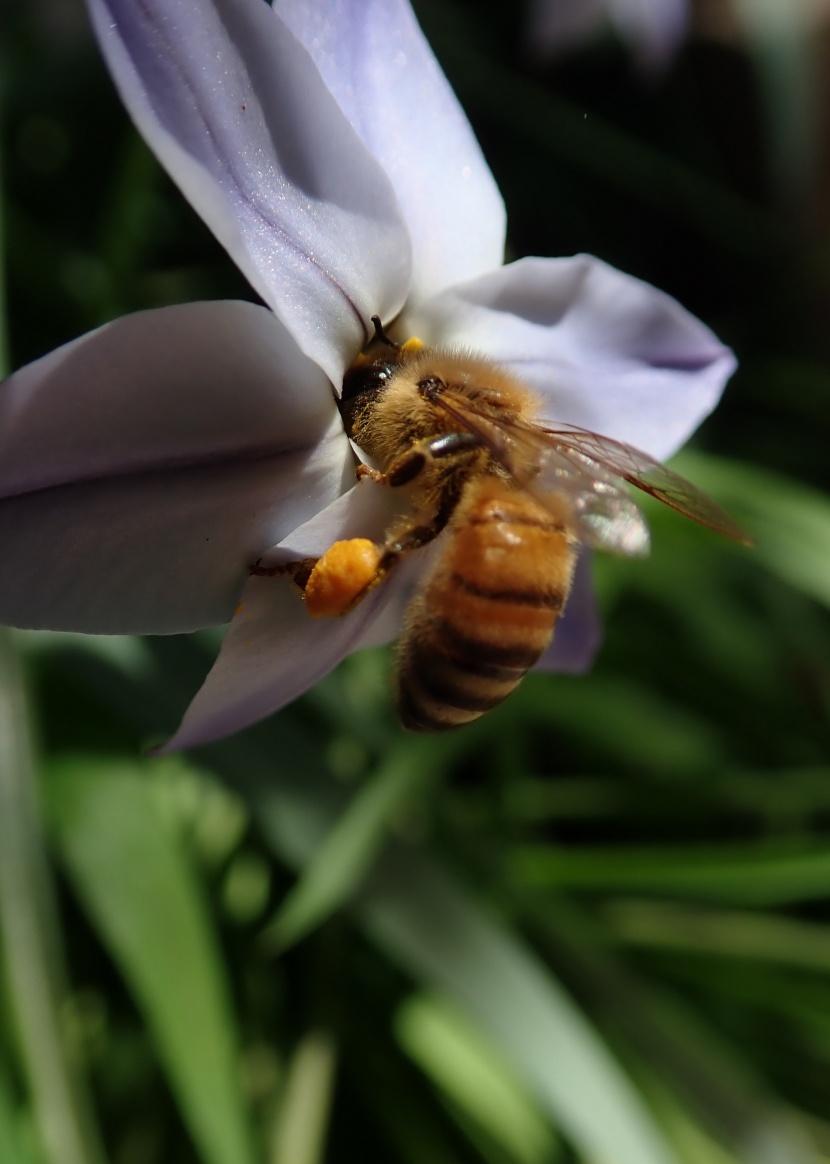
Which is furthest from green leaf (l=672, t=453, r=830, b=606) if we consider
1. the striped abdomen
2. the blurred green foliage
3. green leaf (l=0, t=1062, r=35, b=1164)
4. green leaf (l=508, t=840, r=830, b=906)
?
green leaf (l=0, t=1062, r=35, b=1164)

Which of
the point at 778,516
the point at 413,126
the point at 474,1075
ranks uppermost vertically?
the point at 413,126

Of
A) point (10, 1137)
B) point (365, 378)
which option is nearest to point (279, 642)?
point (365, 378)

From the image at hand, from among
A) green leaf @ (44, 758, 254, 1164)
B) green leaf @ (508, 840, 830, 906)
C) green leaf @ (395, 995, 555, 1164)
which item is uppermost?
green leaf @ (44, 758, 254, 1164)

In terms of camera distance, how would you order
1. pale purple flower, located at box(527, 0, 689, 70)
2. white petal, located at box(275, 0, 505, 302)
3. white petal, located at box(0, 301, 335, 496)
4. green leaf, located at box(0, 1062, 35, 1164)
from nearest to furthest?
white petal, located at box(0, 301, 335, 496)
white petal, located at box(275, 0, 505, 302)
green leaf, located at box(0, 1062, 35, 1164)
pale purple flower, located at box(527, 0, 689, 70)

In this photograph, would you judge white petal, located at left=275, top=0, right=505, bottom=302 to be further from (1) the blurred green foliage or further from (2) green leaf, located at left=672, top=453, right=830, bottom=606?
(2) green leaf, located at left=672, top=453, right=830, bottom=606

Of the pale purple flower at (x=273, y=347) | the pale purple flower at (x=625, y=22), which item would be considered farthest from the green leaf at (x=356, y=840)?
the pale purple flower at (x=625, y=22)

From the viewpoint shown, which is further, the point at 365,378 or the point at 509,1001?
the point at 509,1001

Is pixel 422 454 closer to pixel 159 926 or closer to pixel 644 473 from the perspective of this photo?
pixel 644 473
